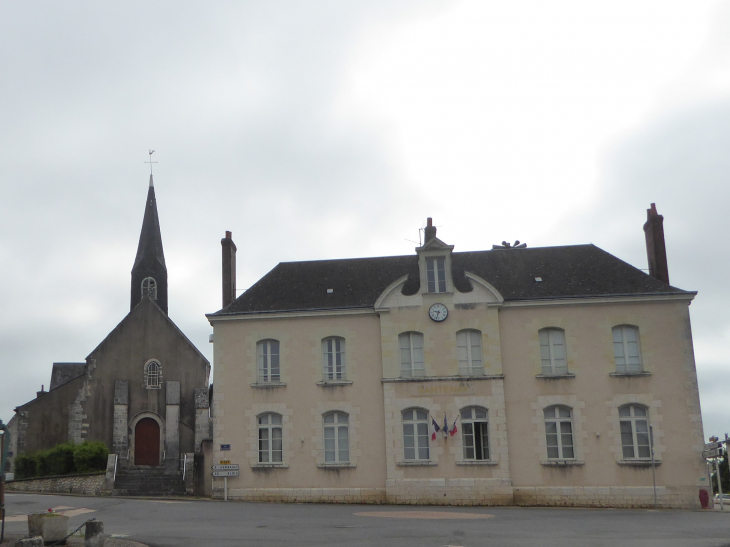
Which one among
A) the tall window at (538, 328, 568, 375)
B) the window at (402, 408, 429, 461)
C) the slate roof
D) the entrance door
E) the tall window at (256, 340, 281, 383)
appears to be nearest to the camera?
the window at (402, 408, 429, 461)

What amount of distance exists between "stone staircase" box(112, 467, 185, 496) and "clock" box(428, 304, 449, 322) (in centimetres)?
1050

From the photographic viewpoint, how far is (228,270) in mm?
27750

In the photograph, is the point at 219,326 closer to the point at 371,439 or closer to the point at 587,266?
the point at 371,439

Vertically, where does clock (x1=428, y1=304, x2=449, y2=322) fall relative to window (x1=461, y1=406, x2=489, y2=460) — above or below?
above

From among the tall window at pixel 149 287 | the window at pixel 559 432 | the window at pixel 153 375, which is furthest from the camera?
the tall window at pixel 149 287

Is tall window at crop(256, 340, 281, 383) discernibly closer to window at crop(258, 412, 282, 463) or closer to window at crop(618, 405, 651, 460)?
window at crop(258, 412, 282, 463)

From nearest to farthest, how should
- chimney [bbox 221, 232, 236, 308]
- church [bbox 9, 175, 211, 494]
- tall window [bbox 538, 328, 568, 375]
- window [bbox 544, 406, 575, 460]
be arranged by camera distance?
window [bbox 544, 406, 575, 460] < tall window [bbox 538, 328, 568, 375] < chimney [bbox 221, 232, 236, 308] < church [bbox 9, 175, 211, 494]

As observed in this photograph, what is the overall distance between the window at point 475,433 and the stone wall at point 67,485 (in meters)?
12.3

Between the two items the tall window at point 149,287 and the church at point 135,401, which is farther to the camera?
the tall window at point 149,287

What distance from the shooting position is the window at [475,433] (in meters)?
23.7

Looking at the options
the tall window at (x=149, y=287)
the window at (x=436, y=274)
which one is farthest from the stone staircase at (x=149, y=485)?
the tall window at (x=149, y=287)

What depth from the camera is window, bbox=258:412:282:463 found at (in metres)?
24.6

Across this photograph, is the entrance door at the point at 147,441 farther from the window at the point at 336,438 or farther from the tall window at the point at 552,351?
the tall window at the point at 552,351

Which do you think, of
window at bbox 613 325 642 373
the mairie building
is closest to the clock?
the mairie building
